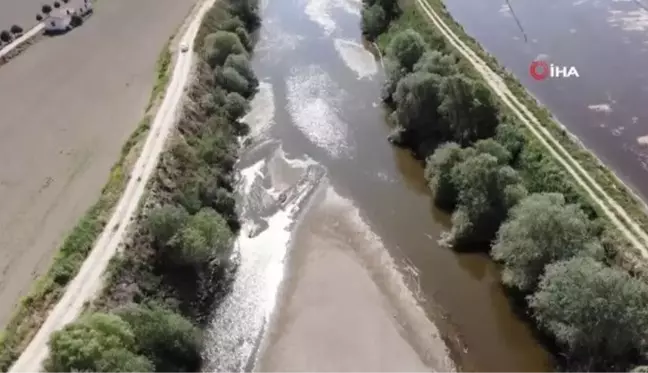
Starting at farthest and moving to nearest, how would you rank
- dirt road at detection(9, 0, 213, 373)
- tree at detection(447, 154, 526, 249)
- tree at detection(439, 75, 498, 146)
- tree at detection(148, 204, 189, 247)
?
tree at detection(439, 75, 498, 146) → tree at detection(447, 154, 526, 249) → tree at detection(148, 204, 189, 247) → dirt road at detection(9, 0, 213, 373)

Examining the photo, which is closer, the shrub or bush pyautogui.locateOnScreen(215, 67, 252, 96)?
bush pyautogui.locateOnScreen(215, 67, 252, 96)

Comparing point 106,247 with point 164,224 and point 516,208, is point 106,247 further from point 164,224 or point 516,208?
point 516,208

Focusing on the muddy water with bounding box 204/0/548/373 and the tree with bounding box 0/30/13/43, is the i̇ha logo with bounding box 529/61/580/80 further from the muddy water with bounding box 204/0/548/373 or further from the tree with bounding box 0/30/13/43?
the tree with bounding box 0/30/13/43

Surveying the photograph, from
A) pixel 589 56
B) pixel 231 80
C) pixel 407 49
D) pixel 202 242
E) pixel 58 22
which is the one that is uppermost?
pixel 58 22

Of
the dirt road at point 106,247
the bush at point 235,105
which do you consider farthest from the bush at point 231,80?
the dirt road at point 106,247

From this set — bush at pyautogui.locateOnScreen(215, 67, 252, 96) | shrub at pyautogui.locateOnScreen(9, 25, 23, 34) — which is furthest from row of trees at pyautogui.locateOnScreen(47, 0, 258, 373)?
shrub at pyautogui.locateOnScreen(9, 25, 23, 34)

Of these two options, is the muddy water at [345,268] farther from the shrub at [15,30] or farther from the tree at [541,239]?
the shrub at [15,30]

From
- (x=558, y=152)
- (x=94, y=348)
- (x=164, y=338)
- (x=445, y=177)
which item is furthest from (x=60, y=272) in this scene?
(x=558, y=152)

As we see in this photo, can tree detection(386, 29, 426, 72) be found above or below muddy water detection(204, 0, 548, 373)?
above
